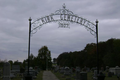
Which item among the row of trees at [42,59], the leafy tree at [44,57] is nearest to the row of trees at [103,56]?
the leafy tree at [44,57]

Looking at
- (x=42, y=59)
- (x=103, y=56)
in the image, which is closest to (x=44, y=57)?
(x=42, y=59)

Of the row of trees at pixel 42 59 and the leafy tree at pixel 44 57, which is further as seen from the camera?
the leafy tree at pixel 44 57

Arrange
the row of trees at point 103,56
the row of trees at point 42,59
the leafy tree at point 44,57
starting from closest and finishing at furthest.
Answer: the row of trees at point 103,56 < the row of trees at point 42,59 < the leafy tree at point 44,57

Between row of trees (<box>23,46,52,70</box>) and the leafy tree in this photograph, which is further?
the leafy tree

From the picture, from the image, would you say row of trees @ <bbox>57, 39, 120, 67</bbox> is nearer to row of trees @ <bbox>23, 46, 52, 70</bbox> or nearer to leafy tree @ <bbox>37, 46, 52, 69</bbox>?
leafy tree @ <bbox>37, 46, 52, 69</bbox>

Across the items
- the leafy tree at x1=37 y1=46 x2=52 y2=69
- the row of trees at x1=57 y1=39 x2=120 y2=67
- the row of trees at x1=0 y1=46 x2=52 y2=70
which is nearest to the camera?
the row of trees at x1=57 y1=39 x2=120 y2=67

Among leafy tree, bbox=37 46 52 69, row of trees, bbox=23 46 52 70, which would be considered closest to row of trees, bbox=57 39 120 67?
leafy tree, bbox=37 46 52 69

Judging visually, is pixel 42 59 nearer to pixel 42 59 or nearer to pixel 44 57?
pixel 42 59

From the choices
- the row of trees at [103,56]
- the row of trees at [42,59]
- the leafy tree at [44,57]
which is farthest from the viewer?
the leafy tree at [44,57]

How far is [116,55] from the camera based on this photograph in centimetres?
4712

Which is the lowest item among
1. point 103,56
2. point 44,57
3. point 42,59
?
point 42,59

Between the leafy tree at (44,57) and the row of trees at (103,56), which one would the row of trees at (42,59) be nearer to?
the leafy tree at (44,57)

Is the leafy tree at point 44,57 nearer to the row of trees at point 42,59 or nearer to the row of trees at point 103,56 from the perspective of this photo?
the row of trees at point 42,59

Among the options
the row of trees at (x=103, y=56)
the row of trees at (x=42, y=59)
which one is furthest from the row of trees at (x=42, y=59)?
the row of trees at (x=103, y=56)
